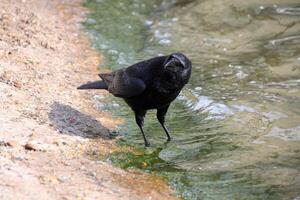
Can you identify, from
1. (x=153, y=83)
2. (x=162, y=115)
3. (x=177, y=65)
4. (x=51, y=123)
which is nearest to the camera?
(x=177, y=65)

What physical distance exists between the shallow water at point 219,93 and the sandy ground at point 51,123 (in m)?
0.33

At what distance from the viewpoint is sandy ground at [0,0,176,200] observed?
4.95m

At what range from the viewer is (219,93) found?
824 cm

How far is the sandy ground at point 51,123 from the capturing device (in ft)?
16.3

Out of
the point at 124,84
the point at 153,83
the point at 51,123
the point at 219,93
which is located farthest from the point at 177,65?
the point at 219,93

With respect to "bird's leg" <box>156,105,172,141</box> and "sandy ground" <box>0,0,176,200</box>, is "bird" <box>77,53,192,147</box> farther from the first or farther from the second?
"sandy ground" <box>0,0,176,200</box>

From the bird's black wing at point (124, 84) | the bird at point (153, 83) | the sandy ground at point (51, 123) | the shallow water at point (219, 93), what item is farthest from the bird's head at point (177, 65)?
the sandy ground at point (51, 123)

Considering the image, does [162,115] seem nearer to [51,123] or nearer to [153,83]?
[153,83]

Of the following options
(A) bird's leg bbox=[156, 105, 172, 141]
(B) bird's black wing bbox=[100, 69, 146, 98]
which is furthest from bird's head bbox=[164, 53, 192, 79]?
(A) bird's leg bbox=[156, 105, 172, 141]

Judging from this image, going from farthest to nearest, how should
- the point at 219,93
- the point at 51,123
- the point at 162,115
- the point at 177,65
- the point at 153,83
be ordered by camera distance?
the point at 219,93 → the point at 162,115 → the point at 51,123 → the point at 153,83 → the point at 177,65

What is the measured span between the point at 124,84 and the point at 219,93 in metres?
1.92

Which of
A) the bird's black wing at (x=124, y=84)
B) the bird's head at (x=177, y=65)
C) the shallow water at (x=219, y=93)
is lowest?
the shallow water at (x=219, y=93)

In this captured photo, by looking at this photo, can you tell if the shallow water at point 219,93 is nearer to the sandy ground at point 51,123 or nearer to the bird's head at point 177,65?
the sandy ground at point 51,123

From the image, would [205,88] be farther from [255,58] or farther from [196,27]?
[196,27]
